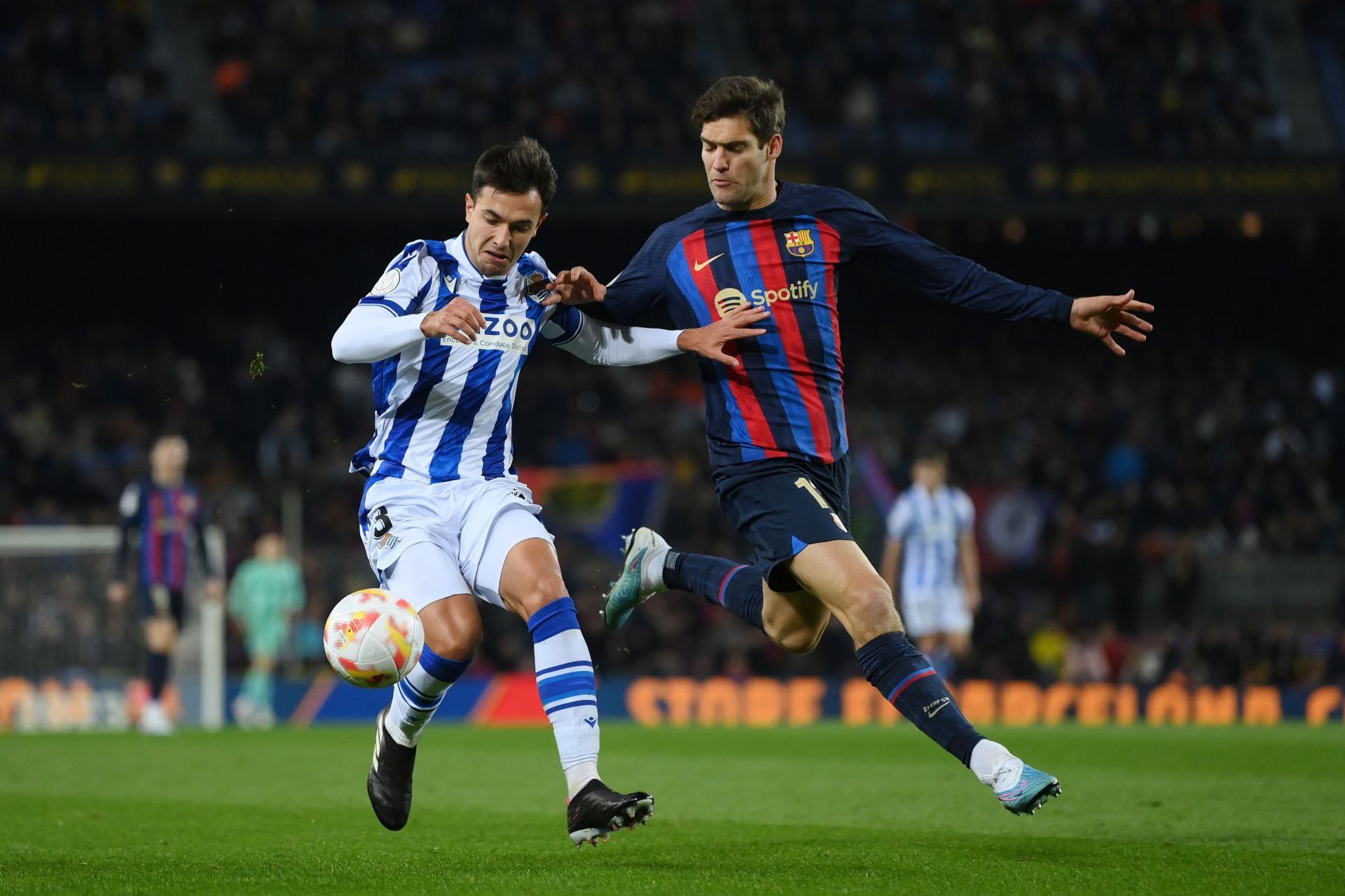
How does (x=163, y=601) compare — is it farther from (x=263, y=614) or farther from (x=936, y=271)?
(x=936, y=271)

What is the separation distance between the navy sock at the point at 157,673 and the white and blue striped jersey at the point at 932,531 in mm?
5969

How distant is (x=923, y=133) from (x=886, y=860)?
17.2 m

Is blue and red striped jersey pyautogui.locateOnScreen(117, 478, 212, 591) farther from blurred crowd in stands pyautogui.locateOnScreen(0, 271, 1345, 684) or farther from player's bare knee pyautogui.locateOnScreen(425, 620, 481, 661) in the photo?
player's bare knee pyautogui.locateOnScreen(425, 620, 481, 661)

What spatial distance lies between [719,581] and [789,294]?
1.29 metres

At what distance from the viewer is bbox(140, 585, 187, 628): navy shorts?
12.3 metres

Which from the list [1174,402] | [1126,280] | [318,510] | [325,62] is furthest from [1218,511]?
[325,62]

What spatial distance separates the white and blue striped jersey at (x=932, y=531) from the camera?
13.5m

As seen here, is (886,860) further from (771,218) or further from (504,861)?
(771,218)

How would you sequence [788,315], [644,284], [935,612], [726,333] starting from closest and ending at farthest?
[726,333]
[788,315]
[644,284]
[935,612]

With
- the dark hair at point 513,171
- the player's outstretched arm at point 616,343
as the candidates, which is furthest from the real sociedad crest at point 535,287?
the dark hair at point 513,171

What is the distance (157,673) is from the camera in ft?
40.5

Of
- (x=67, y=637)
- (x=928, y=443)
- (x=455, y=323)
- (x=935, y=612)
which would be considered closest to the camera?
(x=455, y=323)

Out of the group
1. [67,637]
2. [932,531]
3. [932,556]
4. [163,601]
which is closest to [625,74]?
[932,531]

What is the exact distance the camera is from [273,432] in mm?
18891
